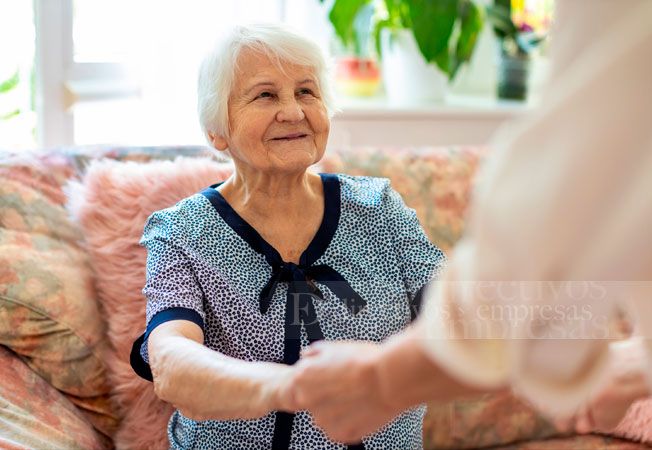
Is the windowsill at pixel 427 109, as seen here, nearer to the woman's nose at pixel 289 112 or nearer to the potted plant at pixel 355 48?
the potted plant at pixel 355 48

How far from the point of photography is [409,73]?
325 centimetres

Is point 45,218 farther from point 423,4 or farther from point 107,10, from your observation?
point 423,4

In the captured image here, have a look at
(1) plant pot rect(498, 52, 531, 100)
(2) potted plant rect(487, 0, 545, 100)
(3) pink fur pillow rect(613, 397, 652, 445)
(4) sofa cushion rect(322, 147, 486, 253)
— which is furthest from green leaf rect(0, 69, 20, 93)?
(3) pink fur pillow rect(613, 397, 652, 445)

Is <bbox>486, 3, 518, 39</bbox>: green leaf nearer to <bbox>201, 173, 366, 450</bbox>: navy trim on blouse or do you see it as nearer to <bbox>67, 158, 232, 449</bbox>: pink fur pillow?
<bbox>67, 158, 232, 449</bbox>: pink fur pillow

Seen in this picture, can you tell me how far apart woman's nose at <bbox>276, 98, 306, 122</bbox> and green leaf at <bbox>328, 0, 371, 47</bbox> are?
4.70 feet

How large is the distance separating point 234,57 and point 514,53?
2.07m

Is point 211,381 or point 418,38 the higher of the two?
point 418,38

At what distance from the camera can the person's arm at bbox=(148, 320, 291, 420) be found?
104cm

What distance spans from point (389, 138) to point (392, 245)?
150 cm

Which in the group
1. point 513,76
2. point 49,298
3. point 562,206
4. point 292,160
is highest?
point 562,206

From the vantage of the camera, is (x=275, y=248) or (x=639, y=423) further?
(x=639, y=423)

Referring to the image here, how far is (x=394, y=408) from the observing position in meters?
0.85

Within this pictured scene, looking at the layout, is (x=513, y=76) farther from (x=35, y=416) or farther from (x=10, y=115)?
(x=35, y=416)

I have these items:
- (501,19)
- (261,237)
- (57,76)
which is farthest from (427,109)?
(261,237)
